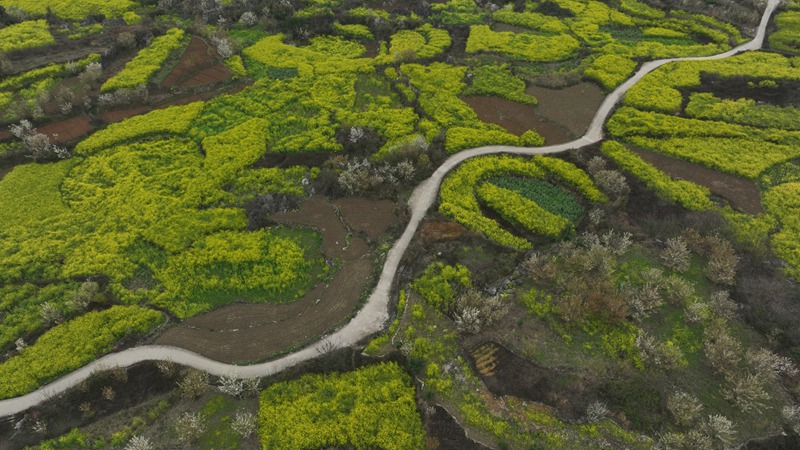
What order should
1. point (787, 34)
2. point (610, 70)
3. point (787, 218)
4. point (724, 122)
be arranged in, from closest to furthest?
point (787, 218), point (724, 122), point (610, 70), point (787, 34)

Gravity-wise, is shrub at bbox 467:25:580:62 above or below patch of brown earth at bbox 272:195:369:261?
above

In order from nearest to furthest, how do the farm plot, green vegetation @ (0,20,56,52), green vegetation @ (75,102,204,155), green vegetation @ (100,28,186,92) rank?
the farm plot → green vegetation @ (75,102,204,155) → green vegetation @ (100,28,186,92) → green vegetation @ (0,20,56,52)

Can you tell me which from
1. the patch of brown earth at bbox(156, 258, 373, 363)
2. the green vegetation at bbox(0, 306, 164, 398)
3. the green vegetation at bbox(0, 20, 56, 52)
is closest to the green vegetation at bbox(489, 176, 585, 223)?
the patch of brown earth at bbox(156, 258, 373, 363)

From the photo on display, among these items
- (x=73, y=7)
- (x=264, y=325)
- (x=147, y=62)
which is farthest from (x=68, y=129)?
(x=264, y=325)

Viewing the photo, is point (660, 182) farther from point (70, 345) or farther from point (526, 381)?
point (70, 345)

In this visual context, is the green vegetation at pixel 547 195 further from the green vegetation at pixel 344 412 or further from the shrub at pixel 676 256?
the green vegetation at pixel 344 412

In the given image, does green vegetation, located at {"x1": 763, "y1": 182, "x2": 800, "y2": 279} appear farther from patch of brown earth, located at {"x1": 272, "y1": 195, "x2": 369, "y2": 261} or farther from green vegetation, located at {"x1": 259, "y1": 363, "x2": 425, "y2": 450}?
patch of brown earth, located at {"x1": 272, "y1": 195, "x2": 369, "y2": 261}

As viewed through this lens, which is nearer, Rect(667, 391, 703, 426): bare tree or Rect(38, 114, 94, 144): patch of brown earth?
Rect(667, 391, 703, 426): bare tree

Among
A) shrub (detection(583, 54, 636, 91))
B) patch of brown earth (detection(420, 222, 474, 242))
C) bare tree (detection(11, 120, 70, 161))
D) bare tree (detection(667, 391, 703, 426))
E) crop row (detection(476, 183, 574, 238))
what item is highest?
shrub (detection(583, 54, 636, 91))

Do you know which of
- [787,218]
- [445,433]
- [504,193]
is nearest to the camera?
[445,433]
